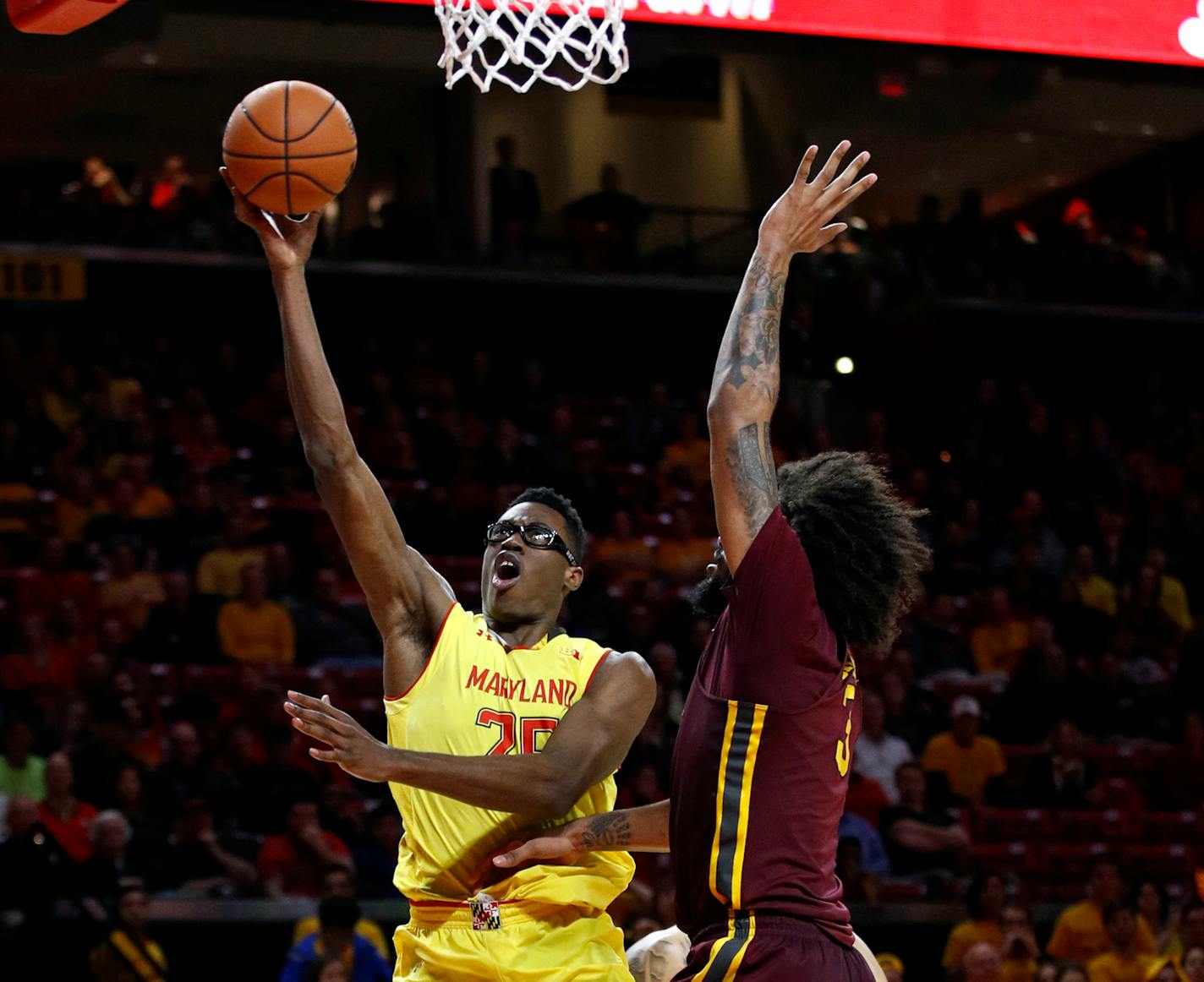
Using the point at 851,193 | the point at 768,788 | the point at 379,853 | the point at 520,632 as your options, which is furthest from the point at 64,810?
the point at 851,193

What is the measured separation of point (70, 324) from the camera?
17.3 metres

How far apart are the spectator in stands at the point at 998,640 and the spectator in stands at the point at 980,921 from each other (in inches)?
146

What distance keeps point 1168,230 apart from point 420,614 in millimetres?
19862

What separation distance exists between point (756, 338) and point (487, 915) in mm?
1532

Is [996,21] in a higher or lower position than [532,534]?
higher

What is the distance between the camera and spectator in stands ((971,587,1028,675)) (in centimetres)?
1277

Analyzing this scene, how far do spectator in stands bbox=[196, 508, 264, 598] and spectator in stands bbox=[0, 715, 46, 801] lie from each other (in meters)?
2.33

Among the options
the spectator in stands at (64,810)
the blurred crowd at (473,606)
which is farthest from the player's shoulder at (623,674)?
the spectator in stands at (64,810)

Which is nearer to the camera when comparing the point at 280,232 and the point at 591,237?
the point at 280,232

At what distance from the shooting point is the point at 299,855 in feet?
29.0

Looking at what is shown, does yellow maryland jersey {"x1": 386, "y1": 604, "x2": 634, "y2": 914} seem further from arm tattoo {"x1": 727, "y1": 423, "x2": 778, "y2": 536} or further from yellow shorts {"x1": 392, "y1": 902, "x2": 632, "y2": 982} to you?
arm tattoo {"x1": 727, "y1": 423, "x2": 778, "y2": 536}

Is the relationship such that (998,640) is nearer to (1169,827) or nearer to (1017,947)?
(1169,827)

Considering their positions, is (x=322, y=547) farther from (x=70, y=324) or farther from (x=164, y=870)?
(x=70, y=324)

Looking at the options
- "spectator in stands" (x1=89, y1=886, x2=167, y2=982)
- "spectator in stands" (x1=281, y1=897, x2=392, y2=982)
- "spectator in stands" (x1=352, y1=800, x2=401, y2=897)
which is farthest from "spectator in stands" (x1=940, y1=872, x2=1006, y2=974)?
"spectator in stands" (x1=89, y1=886, x2=167, y2=982)
